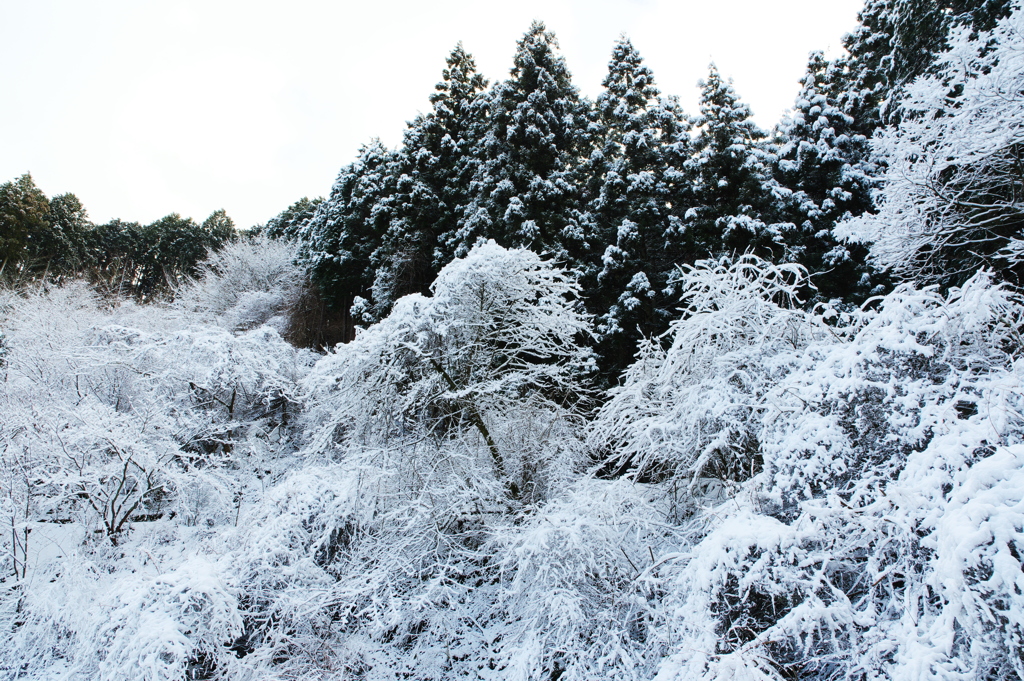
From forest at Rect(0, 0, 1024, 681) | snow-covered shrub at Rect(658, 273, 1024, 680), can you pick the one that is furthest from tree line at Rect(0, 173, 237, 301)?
snow-covered shrub at Rect(658, 273, 1024, 680)

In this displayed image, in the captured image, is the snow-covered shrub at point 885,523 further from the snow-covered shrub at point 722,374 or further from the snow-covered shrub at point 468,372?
the snow-covered shrub at point 468,372

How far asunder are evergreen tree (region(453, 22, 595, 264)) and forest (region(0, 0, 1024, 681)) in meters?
0.11

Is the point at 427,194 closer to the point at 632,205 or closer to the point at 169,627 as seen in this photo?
the point at 632,205

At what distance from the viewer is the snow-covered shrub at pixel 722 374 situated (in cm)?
584

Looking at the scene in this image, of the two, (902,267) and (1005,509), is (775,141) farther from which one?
(1005,509)

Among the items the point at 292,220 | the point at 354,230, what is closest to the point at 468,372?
the point at 354,230

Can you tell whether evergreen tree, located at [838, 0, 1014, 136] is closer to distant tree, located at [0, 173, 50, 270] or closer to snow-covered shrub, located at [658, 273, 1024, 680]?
snow-covered shrub, located at [658, 273, 1024, 680]

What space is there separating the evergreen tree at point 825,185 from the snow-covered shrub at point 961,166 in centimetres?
296

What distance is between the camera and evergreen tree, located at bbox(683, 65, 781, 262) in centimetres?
1284

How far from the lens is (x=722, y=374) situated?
6.30 m

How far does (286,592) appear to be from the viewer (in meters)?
6.06

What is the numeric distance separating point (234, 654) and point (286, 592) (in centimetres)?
76

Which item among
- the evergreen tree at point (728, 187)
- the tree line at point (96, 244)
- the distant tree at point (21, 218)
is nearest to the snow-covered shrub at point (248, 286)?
the tree line at point (96, 244)

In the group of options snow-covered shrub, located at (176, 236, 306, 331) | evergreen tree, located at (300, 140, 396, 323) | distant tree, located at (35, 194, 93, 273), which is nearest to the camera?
evergreen tree, located at (300, 140, 396, 323)
